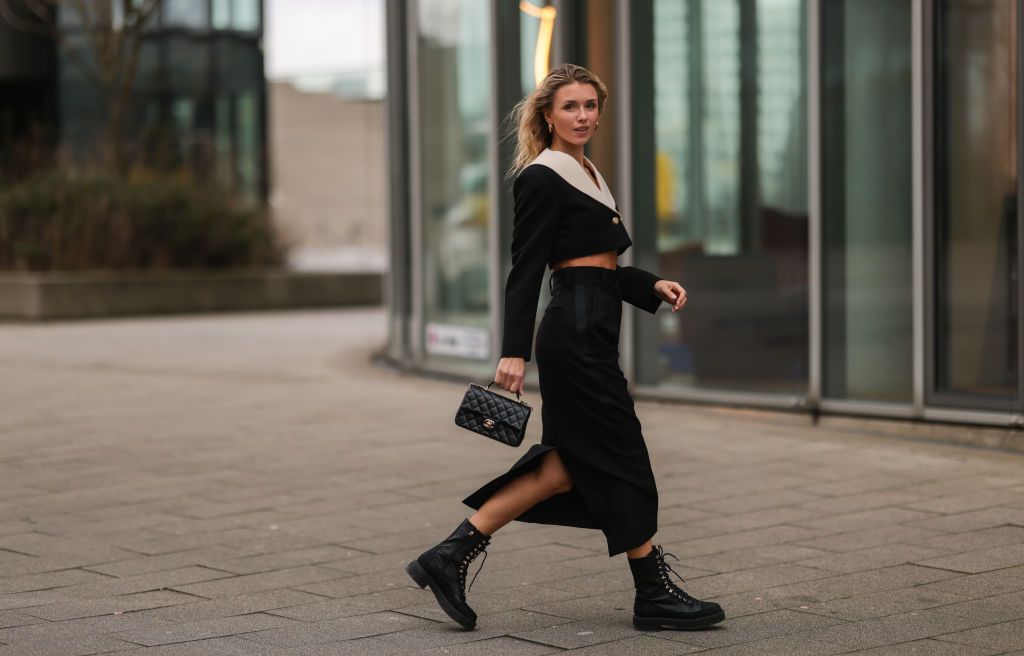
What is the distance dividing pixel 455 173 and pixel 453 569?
24.2 feet

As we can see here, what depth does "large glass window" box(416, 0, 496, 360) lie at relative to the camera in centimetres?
1184

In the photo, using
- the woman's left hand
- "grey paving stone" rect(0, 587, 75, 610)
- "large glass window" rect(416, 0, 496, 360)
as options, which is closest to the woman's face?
the woman's left hand

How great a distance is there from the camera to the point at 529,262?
4.94 metres

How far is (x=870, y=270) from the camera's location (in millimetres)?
9328

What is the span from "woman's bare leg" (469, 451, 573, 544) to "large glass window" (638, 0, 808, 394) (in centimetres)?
488

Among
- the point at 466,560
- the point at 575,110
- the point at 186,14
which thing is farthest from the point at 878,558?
the point at 186,14

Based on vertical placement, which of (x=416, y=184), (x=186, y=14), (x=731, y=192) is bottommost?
(x=731, y=192)

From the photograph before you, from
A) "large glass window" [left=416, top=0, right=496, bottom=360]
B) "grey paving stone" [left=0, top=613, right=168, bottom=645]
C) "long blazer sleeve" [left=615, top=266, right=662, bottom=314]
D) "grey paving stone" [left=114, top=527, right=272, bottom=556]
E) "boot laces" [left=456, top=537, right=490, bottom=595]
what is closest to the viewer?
"grey paving stone" [left=0, top=613, right=168, bottom=645]

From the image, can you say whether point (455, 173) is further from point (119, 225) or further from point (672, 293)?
point (119, 225)

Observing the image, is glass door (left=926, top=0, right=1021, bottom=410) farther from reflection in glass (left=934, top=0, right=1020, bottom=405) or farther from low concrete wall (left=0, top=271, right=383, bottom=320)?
low concrete wall (left=0, top=271, right=383, bottom=320)

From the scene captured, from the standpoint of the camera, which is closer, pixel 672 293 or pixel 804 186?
pixel 672 293

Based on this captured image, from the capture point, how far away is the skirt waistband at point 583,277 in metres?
5.01

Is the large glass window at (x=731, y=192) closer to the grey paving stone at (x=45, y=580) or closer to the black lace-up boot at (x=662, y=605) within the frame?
the black lace-up boot at (x=662, y=605)

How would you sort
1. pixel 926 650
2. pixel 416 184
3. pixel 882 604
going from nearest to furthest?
1. pixel 926 650
2. pixel 882 604
3. pixel 416 184
